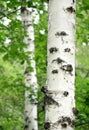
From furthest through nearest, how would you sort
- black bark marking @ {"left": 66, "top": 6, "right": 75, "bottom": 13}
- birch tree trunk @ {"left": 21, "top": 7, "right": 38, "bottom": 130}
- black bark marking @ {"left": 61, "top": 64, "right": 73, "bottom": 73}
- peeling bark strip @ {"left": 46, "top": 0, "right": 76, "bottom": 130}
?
1. birch tree trunk @ {"left": 21, "top": 7, "right": 38, "bottom": 130}
2. black bark marking @ {"left": 66, "top": 6, "right": 75, "bottom": 13}
3. black bark marking @ {"left": 61, "top": 64, "right": 73, "bottom": 73}
4. peeling bark strip @ {"left": 46, "top": 0, "right": 76, "bottom": 130}

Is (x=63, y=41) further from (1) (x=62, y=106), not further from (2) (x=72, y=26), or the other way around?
(1) (x=62, y=106)

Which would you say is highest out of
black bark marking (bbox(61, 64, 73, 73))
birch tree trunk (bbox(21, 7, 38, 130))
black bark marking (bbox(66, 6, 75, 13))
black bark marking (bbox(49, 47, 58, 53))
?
black bark marking (bbox(66, 6, 75, 13))

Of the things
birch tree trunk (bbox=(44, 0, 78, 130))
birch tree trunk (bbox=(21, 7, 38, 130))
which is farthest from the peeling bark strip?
birch tree trunk (bbox=(21, 7, 38, 130))

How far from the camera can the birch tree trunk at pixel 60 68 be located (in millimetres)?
3066

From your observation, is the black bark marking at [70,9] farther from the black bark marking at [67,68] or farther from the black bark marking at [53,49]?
the black bark marking at [67,68]

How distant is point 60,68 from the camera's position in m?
3.20

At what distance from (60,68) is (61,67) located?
0.01m

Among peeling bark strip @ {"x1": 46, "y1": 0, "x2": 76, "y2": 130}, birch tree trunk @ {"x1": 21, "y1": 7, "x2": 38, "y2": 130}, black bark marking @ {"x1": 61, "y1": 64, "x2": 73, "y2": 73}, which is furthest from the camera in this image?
birch tree trunk @ {"x1": 21, "y1": 7, "x2": 38, "y2": 130}

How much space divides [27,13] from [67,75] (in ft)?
13.9

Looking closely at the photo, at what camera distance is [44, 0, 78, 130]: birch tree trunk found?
3.07 meters

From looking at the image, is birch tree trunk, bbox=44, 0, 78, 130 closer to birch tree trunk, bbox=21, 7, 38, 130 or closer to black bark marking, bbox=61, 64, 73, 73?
black bark marking, bbox=61, 64, 73, 73

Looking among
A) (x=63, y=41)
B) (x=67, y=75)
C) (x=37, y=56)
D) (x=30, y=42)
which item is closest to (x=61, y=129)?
(x=67, y=75)

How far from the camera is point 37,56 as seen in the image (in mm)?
6574

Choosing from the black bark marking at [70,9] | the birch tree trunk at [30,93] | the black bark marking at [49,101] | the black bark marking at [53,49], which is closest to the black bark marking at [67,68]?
the black bark marking at [53,49]
